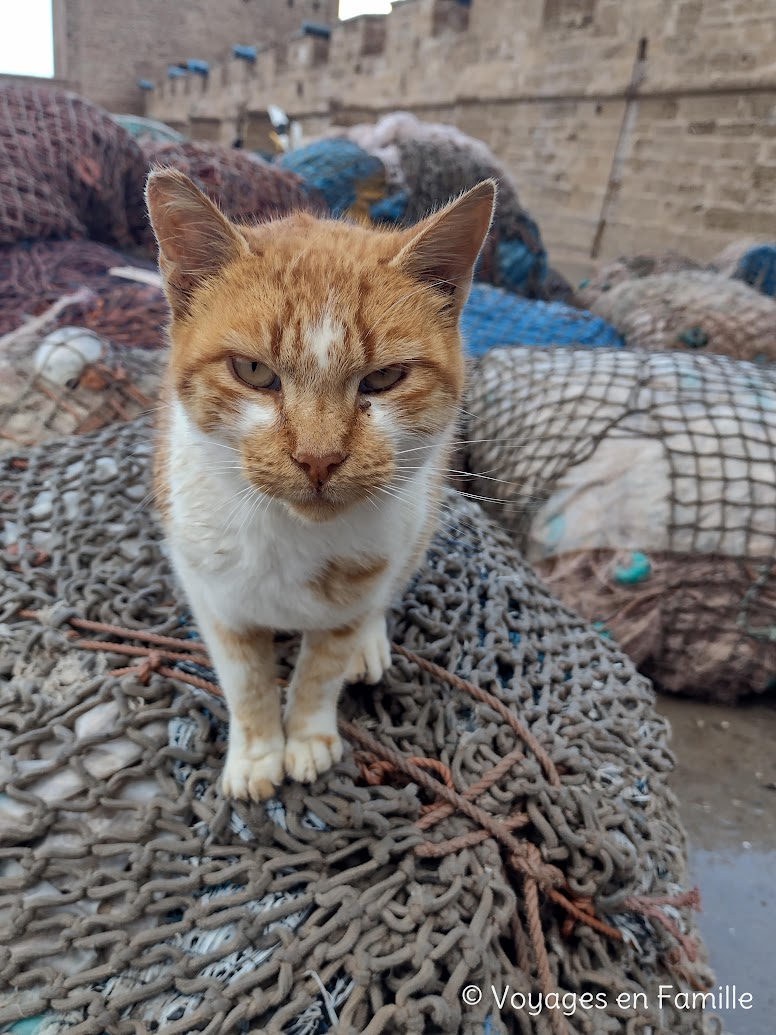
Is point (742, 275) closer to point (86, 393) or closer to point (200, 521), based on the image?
point (86, 393)

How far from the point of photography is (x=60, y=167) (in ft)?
9.80

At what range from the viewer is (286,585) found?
93 cm

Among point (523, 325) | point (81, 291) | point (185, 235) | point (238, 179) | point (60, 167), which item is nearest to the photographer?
point (185, 235)

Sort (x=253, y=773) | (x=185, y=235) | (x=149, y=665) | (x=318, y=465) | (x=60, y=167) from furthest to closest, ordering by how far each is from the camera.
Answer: (x=60, y=167), (x=149, y=665), (x=253, y=773), (x=185, y=235), (x=318, y=465)

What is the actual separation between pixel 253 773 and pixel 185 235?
761 mm

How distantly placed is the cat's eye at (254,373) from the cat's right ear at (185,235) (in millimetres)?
159

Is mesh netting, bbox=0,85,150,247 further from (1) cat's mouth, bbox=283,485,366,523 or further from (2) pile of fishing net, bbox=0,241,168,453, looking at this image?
(1) cat's mouth, bbox=283,485,366,523

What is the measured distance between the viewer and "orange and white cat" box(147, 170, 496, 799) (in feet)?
2.60

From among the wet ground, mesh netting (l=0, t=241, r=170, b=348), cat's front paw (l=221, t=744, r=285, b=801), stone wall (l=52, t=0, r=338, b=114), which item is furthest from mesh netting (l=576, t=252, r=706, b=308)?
stone wall (l=52, t=0, r=338, b=114)

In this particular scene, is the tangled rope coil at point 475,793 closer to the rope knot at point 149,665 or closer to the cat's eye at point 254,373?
the rope knot at point 149,665

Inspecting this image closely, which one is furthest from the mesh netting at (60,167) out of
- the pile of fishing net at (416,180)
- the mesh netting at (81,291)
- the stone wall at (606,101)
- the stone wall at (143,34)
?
the stone wall at (143,34)

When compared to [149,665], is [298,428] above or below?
above

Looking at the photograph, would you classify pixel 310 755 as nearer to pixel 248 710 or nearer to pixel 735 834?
pixel 248 710

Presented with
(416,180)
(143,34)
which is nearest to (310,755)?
(416,180)
